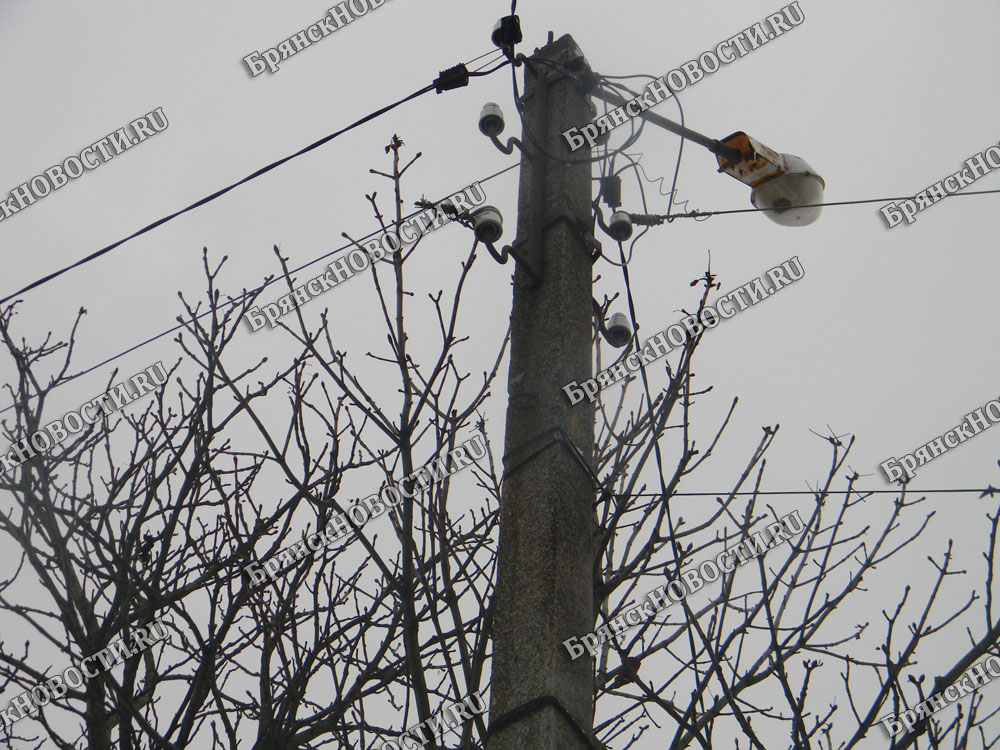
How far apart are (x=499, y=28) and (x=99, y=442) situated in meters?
3.35

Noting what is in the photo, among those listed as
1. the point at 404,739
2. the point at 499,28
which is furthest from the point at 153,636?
the point at 499,28

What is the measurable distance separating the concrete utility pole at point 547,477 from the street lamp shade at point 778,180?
85 cm

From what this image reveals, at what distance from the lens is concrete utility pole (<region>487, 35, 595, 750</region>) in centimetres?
280

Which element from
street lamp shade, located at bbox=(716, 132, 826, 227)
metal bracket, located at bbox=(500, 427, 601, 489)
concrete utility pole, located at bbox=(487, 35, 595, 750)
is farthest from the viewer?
street lamp shade, located at bbox=(716, 132, 826, 227)

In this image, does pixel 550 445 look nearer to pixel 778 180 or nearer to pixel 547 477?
pixel 547 477

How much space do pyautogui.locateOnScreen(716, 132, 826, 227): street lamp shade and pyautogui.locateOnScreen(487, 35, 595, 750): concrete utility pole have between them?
852 mm

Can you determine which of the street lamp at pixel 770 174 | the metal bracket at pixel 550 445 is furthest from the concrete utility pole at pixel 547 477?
the street lamp at pixel 770 174

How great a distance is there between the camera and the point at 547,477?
10.4ft

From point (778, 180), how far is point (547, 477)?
7.09 ft

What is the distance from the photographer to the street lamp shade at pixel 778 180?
4.57 metres

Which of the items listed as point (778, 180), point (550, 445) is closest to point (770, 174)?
point (778, 180)

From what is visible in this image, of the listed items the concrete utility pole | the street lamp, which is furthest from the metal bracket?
the street lamp

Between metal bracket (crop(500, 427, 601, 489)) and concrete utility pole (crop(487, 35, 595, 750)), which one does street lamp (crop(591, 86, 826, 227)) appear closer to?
concrete utility pole (crop(487, 35, 595, 750))

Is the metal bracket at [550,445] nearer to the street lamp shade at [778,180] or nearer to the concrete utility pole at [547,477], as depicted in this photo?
the concrete utility pole at [547,477]
